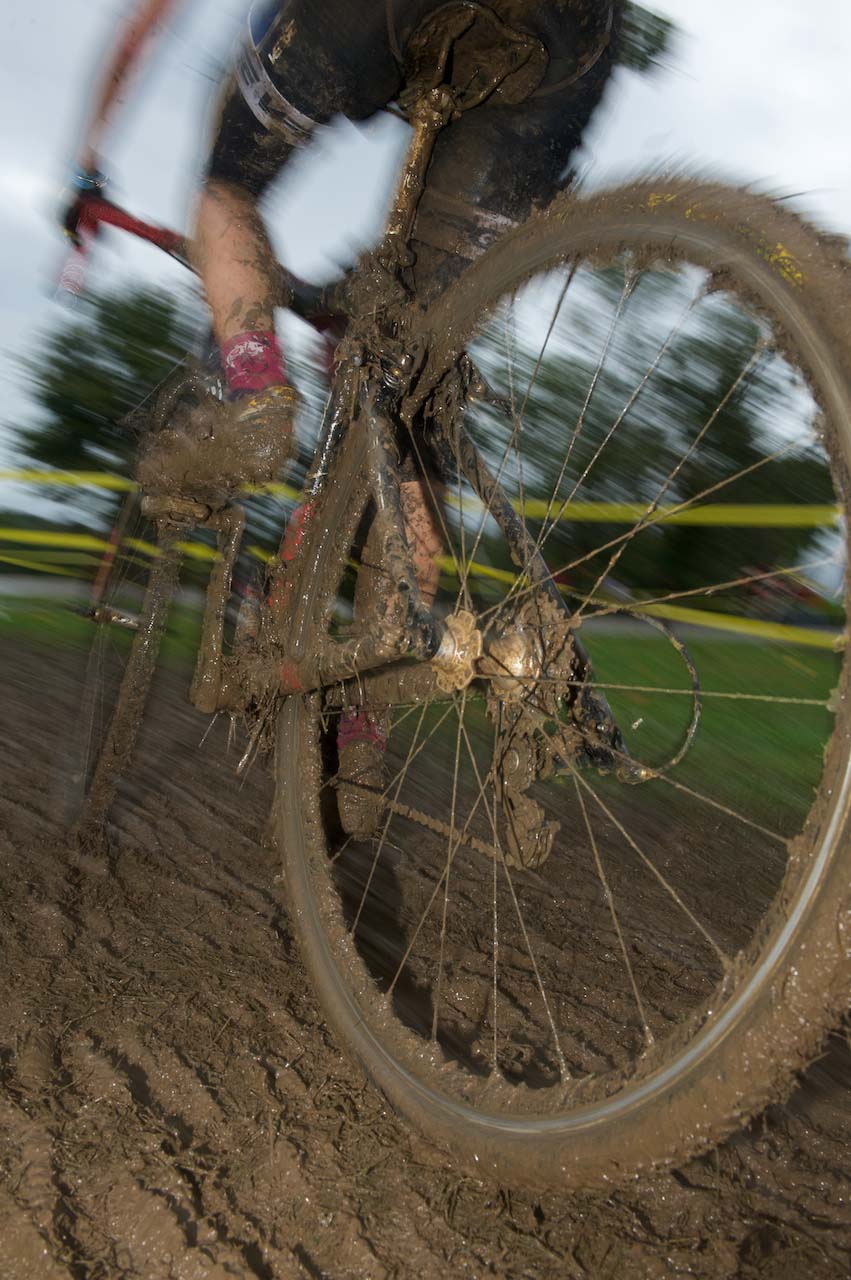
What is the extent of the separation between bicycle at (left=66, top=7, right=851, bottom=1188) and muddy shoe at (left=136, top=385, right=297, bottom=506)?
8cm

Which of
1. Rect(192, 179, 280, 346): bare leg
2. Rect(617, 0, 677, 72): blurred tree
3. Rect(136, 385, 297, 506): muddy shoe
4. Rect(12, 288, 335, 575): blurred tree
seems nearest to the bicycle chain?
Rect(136, 385, 297, 506): muddy shoe

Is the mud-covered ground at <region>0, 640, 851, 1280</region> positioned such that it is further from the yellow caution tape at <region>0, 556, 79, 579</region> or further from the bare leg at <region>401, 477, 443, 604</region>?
the yellow caution tape at <region>0, 556, 79, 579</region>

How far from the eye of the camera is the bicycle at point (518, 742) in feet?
3.25

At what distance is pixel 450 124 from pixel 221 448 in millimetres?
824

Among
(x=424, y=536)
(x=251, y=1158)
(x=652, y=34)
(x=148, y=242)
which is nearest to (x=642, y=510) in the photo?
(x=652, y=34)

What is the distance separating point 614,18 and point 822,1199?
206cm

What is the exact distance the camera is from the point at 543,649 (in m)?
1.47

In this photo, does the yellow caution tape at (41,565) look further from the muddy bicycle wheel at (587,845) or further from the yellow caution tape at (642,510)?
the muddy bicycle wheel at (587,845)

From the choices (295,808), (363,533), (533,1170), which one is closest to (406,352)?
(363,533)

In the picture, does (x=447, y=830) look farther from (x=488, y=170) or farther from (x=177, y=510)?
(x=488, y=170)

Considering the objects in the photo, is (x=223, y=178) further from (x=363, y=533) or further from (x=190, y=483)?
(x=363, y=533)

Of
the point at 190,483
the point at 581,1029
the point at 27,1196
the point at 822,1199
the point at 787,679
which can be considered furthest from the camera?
the point at 787,679

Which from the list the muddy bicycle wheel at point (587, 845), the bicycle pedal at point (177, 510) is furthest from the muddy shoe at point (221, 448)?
the muddy bicycle wheel at point (587, 845)

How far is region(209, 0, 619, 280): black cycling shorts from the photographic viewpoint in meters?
1.64
